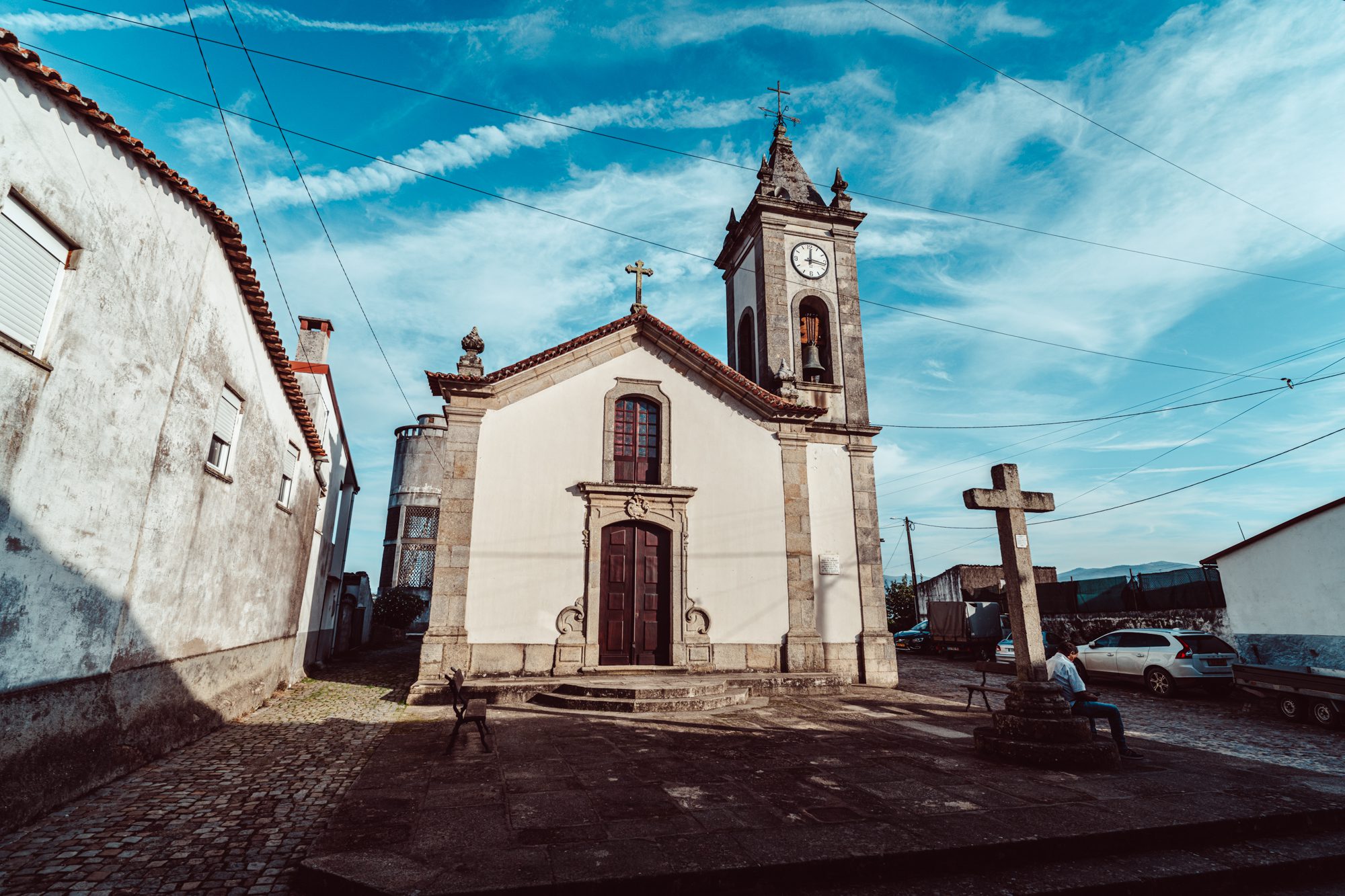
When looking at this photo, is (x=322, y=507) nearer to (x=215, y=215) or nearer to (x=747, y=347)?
(x=215, y=215)

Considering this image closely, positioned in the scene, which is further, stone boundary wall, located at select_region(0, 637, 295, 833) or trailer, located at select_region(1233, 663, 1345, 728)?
trailer, located at select_region(1233, 663, 1345, 728)

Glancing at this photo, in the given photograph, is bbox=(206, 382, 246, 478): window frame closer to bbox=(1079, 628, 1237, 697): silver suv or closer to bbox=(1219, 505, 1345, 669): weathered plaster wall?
bbox=(1079, 628, 1237, 697): silver suv

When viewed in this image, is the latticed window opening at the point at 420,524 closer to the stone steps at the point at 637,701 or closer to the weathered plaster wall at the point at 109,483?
the stone steps at the point at 637,701

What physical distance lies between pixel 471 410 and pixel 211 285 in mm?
4979

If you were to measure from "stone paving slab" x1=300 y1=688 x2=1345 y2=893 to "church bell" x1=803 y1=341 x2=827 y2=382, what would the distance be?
9033mm

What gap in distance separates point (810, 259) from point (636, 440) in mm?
6837

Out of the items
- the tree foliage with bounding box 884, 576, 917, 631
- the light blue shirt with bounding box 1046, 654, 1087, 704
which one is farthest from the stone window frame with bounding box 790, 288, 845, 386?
the tree foliage with bounding box 884, 576, 917, 631

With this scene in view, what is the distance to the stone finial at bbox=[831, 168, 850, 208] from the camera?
1608cm

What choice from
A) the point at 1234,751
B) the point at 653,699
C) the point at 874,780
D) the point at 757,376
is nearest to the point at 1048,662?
the point at 1234,751

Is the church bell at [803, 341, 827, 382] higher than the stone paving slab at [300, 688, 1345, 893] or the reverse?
higher

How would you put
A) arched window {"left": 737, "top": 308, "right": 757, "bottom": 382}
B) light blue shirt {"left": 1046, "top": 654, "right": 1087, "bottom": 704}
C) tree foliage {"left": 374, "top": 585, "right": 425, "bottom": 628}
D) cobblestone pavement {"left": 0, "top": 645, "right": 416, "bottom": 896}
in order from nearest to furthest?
1. cobblestone pavement {"left": 0, "top": 645, "right": 416, "bottom": 896}
2. light blue shirt {"left": 1046, "top": 654, "right": 1087, "bottom": 704}
3. arched window {"left": 737, "top": 308, "right": 757, "bottom": 382}
4. tree foliage {"left": 374, "top": 585, "right": 425, "bottom": 628}

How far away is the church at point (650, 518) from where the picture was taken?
36.5 ft

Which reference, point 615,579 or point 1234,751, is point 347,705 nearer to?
point 615,579

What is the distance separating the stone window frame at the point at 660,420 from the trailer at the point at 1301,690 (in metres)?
10.5
